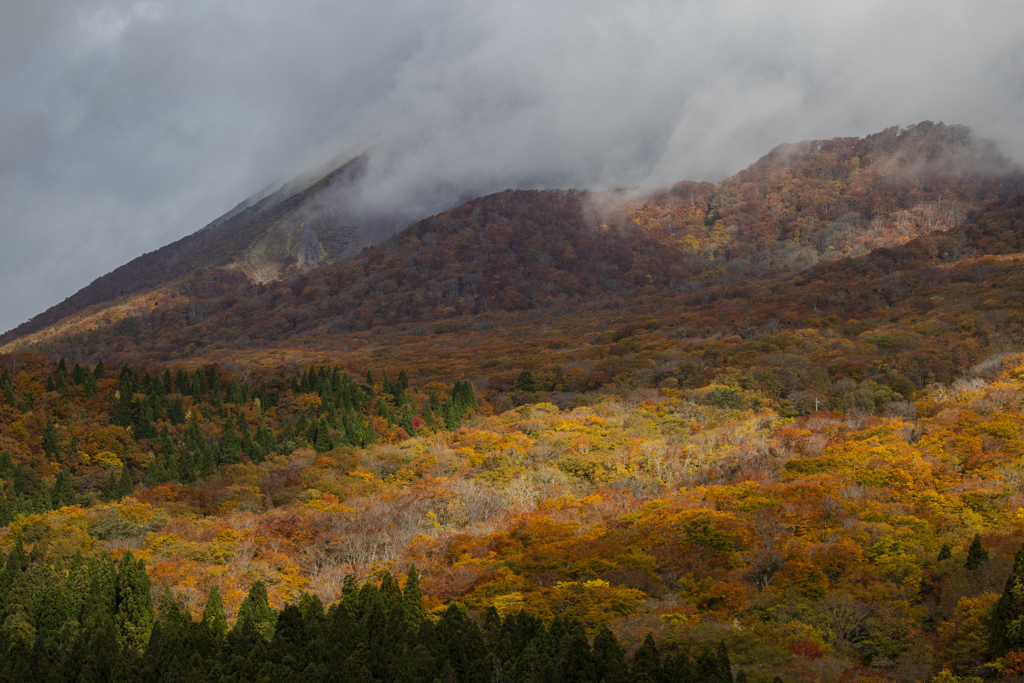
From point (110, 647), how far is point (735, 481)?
166 ft

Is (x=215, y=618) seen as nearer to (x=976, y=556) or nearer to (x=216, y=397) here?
(x=976, y=556)

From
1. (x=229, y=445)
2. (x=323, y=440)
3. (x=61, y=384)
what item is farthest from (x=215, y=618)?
(x=61, y=384)

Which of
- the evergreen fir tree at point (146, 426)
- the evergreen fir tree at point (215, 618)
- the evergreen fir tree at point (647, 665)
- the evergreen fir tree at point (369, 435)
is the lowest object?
the evergreen fir tree at point (647, 665)

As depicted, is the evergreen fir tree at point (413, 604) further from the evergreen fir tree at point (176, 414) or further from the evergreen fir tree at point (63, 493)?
the evergreen fir tree at point (176, 414)

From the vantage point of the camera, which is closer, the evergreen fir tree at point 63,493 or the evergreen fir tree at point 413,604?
the evergreen fir tree at point 413,604

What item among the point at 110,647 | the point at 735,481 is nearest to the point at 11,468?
the point at 110,647

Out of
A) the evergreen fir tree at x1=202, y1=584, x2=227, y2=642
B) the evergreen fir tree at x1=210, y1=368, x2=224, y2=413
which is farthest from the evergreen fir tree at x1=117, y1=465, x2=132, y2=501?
the evergreen fir tree at x1=202, y1=584, x2=227, y2=642

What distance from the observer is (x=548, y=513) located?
62.6 m

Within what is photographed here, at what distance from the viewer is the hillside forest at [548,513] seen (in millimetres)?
40438

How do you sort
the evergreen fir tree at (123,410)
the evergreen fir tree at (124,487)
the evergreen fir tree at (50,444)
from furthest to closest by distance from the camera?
the evergreen fir tree at (123,410) → the evergreen fir tree at (50,444) → the evergreen fir tree at (124,487)

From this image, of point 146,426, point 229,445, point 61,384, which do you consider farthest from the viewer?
point 61,384

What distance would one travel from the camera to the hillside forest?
40.4m

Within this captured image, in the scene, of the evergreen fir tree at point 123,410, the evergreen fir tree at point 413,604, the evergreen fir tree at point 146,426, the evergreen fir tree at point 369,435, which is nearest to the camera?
the evergreen fir tree at point 413,604

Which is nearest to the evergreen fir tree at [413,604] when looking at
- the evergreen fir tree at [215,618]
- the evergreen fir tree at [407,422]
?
the evergreen fir tree at [215,618]
